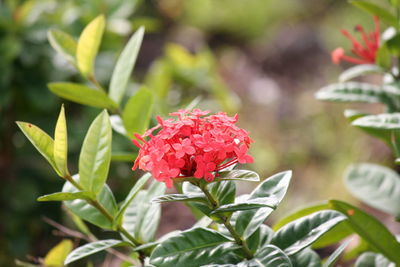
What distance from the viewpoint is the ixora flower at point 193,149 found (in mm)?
691

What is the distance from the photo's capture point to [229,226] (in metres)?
0.78

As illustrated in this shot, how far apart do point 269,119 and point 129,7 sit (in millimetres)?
1758

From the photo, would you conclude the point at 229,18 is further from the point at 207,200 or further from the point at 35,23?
the point at 207,200

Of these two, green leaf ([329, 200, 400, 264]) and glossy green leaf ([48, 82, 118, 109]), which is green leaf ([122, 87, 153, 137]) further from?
green leaf ([329, 200, 400, 264])

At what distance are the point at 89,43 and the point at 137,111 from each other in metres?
0.18

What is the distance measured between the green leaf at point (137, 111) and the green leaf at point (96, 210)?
0.67 feet

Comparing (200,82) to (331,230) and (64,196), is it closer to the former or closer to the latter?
(331,230)

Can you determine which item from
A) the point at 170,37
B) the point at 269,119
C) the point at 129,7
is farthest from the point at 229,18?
the point at 129,7

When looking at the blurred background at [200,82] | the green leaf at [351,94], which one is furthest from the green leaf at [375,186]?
the blurred background at [200,82]

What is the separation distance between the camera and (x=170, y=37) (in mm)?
4453

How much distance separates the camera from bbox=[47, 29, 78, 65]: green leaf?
116 cm

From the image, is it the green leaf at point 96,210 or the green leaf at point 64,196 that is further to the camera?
the green leaf at point 96,210

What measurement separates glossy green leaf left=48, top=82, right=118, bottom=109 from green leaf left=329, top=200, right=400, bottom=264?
1.72 feet

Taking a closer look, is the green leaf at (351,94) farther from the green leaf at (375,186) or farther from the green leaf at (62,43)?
the green leaf at (62,43)
